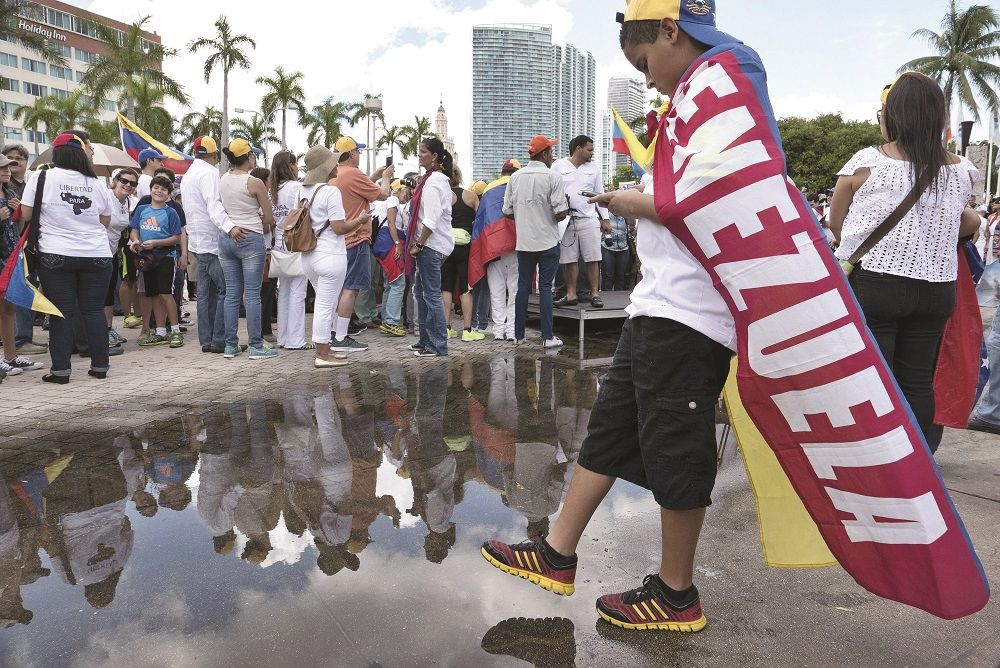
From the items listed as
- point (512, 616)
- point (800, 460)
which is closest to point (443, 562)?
point (512, 616)

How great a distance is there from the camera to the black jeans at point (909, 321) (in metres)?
3.29

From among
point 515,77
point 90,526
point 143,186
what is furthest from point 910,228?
point 515,77

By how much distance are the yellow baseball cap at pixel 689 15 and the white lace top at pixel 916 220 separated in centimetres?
145

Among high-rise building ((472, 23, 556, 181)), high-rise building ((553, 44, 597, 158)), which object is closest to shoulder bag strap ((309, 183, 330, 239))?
high-rise building ((553, 44, 597, 158))

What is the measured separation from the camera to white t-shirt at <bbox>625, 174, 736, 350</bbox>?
226 cm

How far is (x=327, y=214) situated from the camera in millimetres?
7066

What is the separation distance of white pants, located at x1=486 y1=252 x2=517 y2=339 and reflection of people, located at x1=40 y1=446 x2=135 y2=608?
5.24m

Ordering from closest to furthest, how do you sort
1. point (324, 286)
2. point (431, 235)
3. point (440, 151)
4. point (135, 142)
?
1. point (324, 286)
2. point (431, 235)
3. point (440, 151)
4. point (135, 142)

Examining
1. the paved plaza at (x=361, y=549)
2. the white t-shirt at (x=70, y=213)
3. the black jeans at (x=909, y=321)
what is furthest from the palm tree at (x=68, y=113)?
the black jeans at (x=909, y=321)

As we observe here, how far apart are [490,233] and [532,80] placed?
13352 centimetres

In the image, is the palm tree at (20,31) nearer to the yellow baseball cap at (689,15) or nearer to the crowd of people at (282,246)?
the crowd of people at (282,246)

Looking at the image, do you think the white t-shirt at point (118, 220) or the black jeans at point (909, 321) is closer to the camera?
the black jeans at point (909, 321)

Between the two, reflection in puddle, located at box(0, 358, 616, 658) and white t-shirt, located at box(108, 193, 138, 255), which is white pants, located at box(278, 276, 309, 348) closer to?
white t-shirt, located at box(108, 193, 138, 255)

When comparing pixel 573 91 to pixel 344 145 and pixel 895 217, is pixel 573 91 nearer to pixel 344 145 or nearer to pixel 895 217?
pixel 344 145
